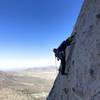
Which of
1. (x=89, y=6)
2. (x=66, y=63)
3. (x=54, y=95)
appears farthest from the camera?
(x=54, y=95)

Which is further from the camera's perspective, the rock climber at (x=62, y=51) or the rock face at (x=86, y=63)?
the rock climber at (x=62, y=51)

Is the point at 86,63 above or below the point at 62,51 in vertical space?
below

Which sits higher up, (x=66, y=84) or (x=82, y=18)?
(x=82, y=18)

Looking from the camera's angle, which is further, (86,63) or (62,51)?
(62,51)

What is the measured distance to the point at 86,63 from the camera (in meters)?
12.6

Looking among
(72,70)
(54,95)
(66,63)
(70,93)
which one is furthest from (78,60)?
(54,95)

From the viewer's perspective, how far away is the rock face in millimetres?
11375

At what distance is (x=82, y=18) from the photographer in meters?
16.2

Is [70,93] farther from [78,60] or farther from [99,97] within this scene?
[99,97]

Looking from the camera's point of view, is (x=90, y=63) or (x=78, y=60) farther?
(x=78, y=60)

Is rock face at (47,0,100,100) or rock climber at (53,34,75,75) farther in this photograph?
rock climber at (53,34,75,75)

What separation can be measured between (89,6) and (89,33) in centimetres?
228

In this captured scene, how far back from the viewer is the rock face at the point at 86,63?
11375mm

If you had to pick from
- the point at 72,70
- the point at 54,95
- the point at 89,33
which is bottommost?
the point at 54,95
